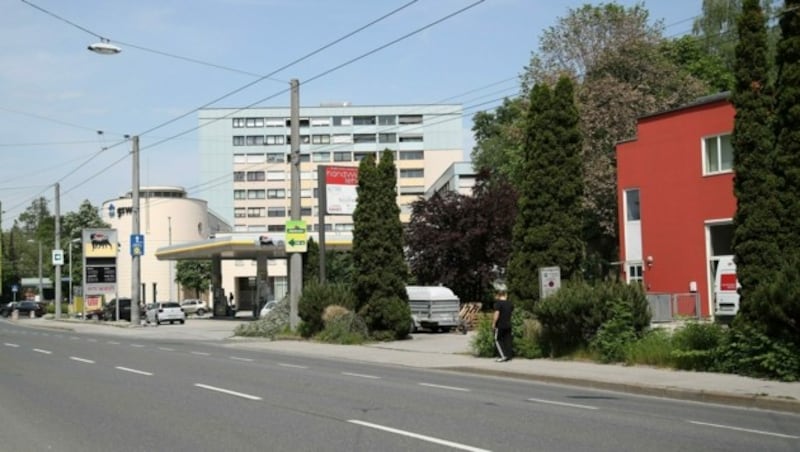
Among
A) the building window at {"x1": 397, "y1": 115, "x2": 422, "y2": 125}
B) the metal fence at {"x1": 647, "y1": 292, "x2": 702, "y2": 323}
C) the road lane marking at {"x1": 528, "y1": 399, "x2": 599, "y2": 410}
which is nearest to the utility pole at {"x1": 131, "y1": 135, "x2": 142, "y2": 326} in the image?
the metal fence at {"x1": 647, "y1": 292, "x2": 702, "y2": 323}

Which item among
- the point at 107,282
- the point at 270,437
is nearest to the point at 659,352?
the point at 270,437

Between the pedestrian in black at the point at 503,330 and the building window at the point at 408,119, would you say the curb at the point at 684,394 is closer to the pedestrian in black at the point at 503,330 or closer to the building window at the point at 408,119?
the pedestrian in black at the point at 503,330

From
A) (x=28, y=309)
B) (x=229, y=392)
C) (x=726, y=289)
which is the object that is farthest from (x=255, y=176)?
(x=229, y=392)

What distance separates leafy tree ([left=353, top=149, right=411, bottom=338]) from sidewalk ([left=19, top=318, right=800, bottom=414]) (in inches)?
42.7

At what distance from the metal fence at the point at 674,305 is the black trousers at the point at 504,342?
41.2 feet

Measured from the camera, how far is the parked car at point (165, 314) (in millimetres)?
57312

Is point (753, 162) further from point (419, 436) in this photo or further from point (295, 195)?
point (295, 195)

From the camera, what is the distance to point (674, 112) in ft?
125

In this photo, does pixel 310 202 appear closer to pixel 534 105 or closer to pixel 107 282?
pixel 107 282

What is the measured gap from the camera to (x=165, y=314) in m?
57.6

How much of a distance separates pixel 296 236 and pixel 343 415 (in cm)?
2245

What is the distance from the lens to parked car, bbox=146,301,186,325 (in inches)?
2256

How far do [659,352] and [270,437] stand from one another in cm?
1131

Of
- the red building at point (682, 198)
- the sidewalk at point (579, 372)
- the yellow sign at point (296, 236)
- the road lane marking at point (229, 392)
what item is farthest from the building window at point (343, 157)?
the road lane marking at point (229, 392)
